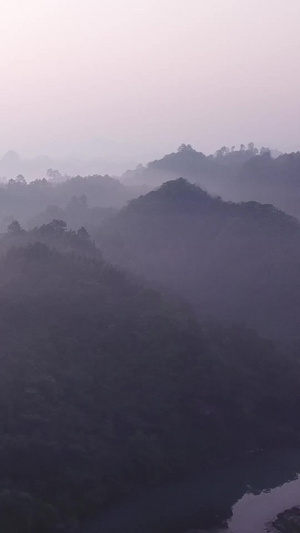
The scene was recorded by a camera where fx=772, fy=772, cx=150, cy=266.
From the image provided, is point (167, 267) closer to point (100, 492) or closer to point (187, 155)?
point (100, 492)

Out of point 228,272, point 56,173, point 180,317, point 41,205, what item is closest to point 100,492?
point 180,317

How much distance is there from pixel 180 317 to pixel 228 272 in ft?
45.1

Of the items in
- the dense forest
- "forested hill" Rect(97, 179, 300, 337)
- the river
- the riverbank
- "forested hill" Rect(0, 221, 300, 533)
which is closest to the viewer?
the riverbank

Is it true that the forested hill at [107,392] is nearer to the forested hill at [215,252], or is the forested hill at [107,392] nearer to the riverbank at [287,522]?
the riverbank at [287,522]

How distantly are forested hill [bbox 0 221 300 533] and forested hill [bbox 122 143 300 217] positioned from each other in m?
36.7

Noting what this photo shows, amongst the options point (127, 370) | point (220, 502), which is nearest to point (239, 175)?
point (127, 370)

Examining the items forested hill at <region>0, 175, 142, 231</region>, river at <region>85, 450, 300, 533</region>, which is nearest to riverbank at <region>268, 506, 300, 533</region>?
river at <region>85, 450, 300, 533</region>

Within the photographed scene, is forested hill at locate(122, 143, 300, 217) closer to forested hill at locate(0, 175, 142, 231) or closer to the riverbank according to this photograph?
forested hill at locate(0, 175, 142, 231)

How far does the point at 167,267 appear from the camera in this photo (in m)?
45.2

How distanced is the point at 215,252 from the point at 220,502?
2501cm

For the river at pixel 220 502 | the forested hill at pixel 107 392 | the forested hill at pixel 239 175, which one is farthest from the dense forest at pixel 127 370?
the forested hill at pixel 239 175

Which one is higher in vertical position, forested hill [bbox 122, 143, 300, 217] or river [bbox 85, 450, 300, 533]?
forested hill [bbox 122, 143, 300, 217]

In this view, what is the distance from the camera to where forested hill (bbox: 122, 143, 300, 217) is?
227ft

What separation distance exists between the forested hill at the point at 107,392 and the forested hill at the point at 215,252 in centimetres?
754
